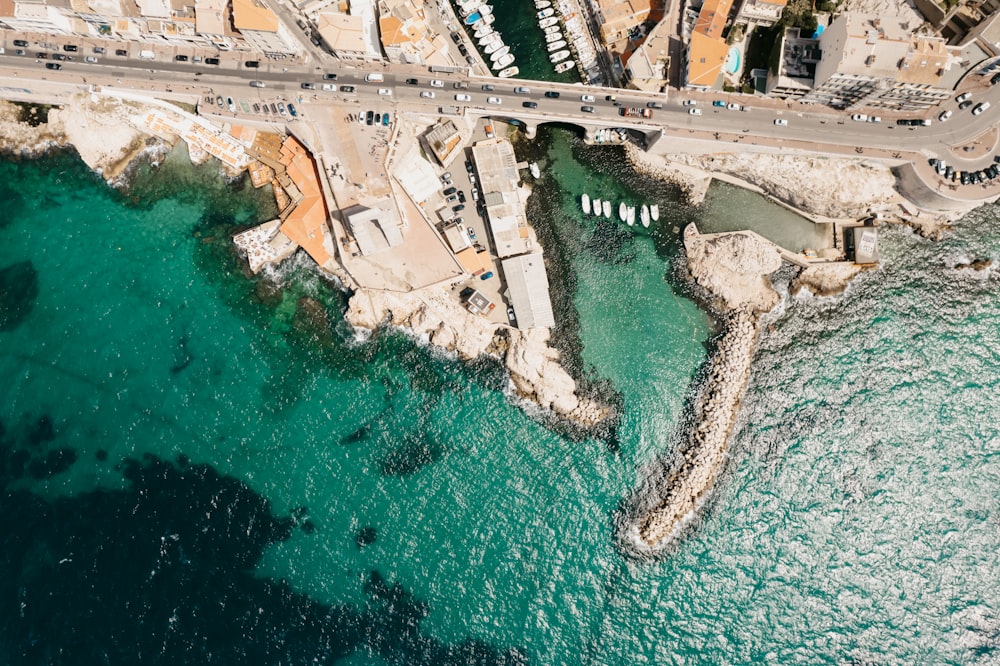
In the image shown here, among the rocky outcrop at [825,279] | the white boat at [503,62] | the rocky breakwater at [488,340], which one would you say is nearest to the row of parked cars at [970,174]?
the rocky outcrop at [825,279]

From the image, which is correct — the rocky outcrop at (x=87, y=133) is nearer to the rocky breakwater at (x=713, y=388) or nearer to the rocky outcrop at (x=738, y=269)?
the rocky breakwater at (x=713, y=388)

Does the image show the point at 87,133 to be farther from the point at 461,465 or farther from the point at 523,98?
the point at 461,465

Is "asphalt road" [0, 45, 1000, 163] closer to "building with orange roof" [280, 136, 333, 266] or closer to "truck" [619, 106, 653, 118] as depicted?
"truck" [619, 106, 653, 118]

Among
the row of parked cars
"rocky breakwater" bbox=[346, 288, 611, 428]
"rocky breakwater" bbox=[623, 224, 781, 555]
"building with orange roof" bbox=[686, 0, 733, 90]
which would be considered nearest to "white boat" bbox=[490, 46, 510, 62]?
"building with orange roof" bbox=[686, 0, 733, 90]

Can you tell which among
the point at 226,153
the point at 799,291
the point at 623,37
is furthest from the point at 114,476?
the point at 799,291

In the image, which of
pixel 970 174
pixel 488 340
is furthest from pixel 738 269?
pixel 488 340

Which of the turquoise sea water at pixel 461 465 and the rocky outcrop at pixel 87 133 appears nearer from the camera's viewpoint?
the turquoise sea water at pixel 461 465
